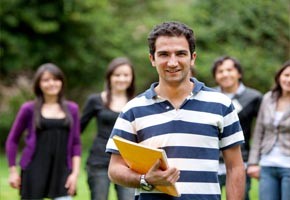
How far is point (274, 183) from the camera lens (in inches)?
241

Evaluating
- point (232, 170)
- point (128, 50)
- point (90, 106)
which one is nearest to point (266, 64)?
point (128, 50)

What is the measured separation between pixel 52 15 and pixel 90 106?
14223 mm

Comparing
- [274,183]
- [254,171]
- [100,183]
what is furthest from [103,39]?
[274,183]

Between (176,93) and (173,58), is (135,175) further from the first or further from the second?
(173,58)

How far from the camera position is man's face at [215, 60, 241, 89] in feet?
22.2

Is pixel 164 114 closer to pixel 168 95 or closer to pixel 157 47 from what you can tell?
pixel 168 95

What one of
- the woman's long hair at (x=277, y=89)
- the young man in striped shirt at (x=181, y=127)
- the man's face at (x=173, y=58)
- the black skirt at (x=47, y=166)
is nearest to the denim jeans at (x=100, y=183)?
the black skirt at (x=47, y=166)

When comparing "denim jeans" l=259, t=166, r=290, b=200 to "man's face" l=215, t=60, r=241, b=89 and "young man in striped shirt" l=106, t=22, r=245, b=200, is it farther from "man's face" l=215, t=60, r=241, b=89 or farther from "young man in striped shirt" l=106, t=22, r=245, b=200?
"young man in striped shirt" l=106, t=22, r=245, b=200

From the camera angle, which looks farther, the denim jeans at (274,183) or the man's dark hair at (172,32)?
the denim jeans at (274,183)

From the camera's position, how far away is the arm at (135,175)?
321 centimetres

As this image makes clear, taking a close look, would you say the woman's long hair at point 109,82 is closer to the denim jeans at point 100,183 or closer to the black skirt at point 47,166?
the black skirt at point 47,166

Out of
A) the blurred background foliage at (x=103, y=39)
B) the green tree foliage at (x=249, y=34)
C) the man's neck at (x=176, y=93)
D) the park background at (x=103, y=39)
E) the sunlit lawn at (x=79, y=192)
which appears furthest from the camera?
the blurred background foliage at (x=103, y=39)

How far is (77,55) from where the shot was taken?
21703mm

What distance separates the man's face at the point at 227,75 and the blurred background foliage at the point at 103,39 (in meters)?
7.64
